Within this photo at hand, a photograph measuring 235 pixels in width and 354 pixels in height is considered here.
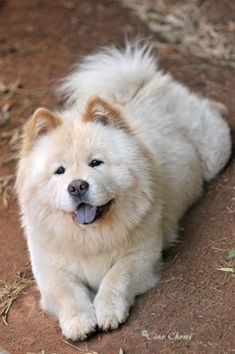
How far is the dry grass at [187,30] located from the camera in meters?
7.47

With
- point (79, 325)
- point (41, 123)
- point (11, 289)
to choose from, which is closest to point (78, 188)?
point (41, 123)

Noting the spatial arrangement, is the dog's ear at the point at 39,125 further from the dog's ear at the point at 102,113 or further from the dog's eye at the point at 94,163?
the dog's eye at the point at 94,163

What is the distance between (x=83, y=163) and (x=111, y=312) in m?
0.82

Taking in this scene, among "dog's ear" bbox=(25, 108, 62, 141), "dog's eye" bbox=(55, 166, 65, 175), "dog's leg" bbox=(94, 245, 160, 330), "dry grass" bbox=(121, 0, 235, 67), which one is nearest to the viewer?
"dog's leg" bbox=(94, 245, 160, 330)

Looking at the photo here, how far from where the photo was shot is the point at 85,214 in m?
4.02

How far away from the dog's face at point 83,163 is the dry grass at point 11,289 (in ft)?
2.36

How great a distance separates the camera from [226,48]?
746 centimetres

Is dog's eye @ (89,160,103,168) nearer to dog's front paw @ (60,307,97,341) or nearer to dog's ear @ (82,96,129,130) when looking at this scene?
dog's ear @ (82,96,129,130)

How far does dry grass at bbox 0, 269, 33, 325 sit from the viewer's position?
4.50 meters

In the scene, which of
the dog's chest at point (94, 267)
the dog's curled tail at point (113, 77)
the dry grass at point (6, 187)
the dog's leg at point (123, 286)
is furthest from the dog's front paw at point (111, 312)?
the dry grass at point (6, 187)

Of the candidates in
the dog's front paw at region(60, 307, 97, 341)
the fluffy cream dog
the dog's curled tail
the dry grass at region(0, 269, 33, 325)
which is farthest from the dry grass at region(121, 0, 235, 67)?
the dog's front paw at region(60, 307, 97, 341)

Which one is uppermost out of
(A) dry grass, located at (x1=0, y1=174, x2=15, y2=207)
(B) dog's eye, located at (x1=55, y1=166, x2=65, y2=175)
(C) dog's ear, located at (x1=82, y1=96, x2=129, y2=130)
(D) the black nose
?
(C) dog's ear, located at (x1=82, y1=96, x2=129, y2=130)

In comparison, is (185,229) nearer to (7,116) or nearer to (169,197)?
(169,197)

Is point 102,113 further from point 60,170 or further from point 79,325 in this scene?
point 79,325
